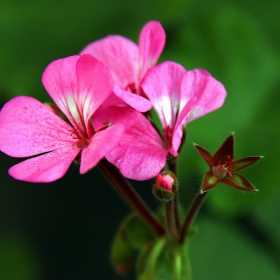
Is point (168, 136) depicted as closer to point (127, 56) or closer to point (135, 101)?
point (135, 101)

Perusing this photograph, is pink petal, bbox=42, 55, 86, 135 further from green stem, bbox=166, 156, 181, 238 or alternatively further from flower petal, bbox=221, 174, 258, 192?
flower petal, bbox=221, 174, 258, 192

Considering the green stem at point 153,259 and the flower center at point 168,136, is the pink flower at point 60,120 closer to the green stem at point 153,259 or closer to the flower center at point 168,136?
the flower center at point 168,136

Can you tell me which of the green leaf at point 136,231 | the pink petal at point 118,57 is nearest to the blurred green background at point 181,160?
the green leaf at point 136,231

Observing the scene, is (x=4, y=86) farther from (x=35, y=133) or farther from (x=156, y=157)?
(x=156, y=157)

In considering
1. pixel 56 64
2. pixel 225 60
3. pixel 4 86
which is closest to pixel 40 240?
pixel 4 86

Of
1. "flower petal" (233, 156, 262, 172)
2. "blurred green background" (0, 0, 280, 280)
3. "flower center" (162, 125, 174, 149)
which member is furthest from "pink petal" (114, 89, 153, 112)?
"blurred green background" (0, 0, 280, 280)

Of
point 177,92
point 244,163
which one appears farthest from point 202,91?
point 244,163
